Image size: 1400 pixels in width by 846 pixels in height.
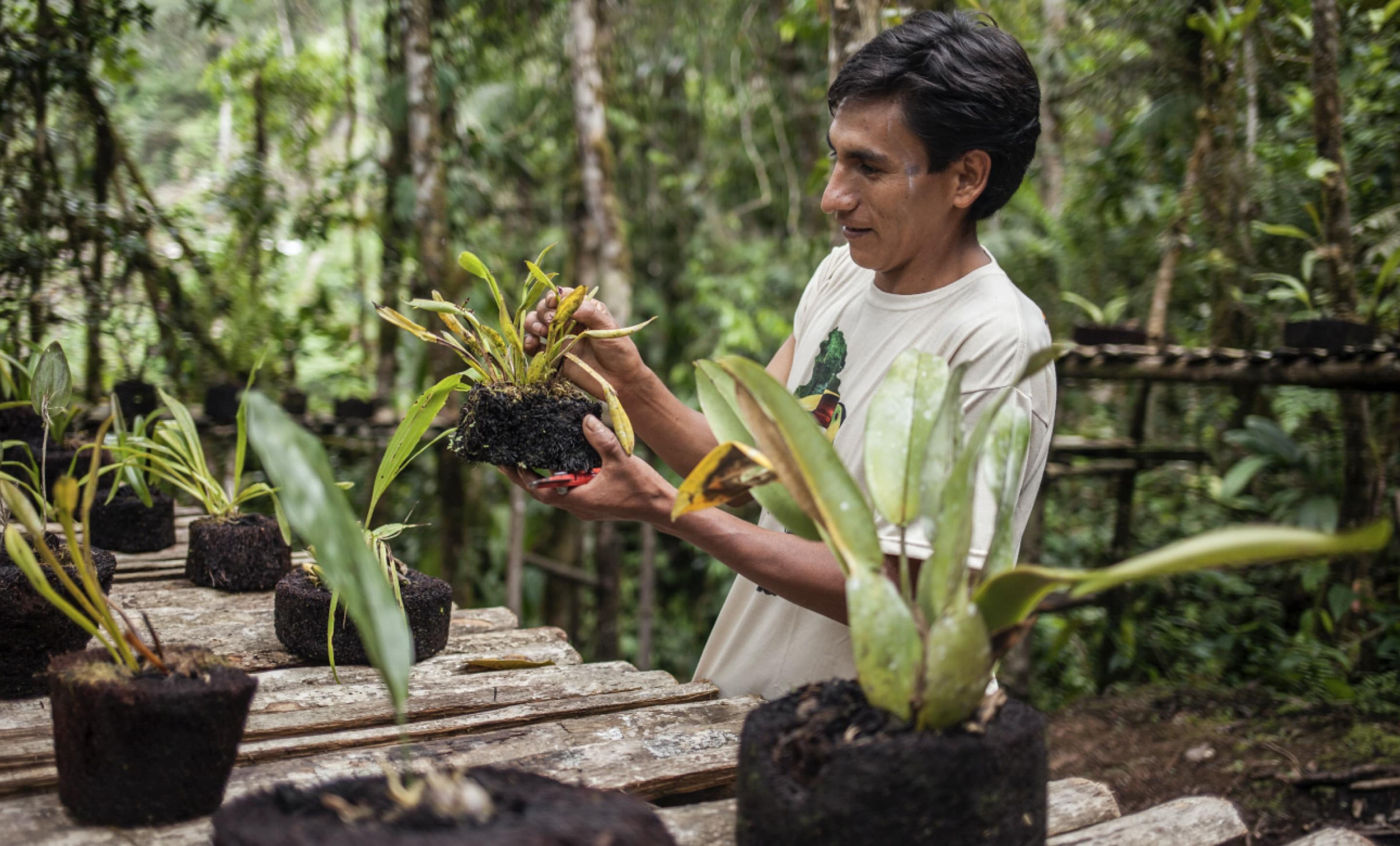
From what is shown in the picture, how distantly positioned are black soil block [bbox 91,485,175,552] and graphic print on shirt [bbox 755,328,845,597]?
142 cm

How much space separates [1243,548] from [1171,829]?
1.72 feet

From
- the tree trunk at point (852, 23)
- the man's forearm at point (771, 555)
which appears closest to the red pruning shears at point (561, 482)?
the man's forearm at point (771, 555)

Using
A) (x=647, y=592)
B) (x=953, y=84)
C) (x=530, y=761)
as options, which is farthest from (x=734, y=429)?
(x=647, y=592)

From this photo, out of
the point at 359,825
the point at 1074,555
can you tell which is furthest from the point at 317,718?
the point at 1074,555

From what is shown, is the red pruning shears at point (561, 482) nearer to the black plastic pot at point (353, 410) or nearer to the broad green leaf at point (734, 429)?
the broad green leaf at point (734, 429)

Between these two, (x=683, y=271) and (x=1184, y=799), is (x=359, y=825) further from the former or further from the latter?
(x=683, y=271)

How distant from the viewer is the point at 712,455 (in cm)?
91

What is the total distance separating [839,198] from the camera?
144 centimetres

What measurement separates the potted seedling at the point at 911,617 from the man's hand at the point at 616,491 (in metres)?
0.36

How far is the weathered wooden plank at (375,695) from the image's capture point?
1166 millimetres

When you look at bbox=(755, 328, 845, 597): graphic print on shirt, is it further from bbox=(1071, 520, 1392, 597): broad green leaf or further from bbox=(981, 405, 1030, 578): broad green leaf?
bbox=(1071, 520, 1392, 597): broad green leaf

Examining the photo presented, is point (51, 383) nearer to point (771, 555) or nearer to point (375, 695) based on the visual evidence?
point (375, 695)

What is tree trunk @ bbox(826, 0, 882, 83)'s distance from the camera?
2.34 m

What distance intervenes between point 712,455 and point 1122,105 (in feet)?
19.3
